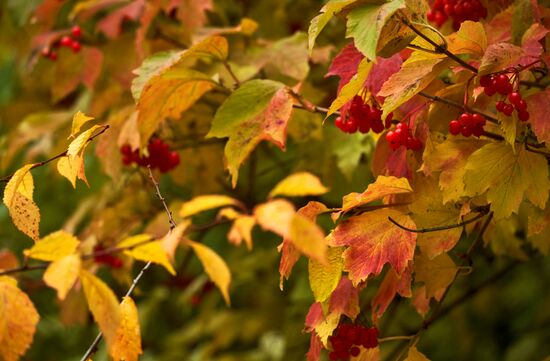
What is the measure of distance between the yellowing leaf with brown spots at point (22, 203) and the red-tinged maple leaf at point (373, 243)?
556 millimetres

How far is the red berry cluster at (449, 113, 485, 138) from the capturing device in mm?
1494

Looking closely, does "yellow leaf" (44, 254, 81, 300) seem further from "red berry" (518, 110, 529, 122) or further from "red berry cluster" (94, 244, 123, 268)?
"red berry cluster" (94, 244, 123, 268)

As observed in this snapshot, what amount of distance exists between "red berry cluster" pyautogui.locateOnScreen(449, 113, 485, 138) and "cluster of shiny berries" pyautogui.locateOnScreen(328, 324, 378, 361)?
0.44 m

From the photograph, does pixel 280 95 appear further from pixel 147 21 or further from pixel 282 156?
pixel 282 156

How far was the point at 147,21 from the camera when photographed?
96.5 inches

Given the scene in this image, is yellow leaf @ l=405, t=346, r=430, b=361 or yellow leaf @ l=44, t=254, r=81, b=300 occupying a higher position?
yellow leaf @ l=44, t=254, r=81, b=300

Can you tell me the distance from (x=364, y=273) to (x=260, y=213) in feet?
1.35

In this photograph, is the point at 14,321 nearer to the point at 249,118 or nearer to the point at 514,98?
the point at 249,118

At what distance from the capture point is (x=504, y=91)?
4.71 feet

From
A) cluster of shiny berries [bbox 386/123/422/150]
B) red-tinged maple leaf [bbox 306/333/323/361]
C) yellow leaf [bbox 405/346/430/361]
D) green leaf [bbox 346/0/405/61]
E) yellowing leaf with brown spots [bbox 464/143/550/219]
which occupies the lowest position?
yellow leaf [bbox 405/346/430/361]

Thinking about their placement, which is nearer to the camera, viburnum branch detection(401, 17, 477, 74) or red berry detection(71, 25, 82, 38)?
viburnum branch detection(401, 17, 477, 74)

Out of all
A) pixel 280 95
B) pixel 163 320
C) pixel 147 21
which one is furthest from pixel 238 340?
pixel 280 95

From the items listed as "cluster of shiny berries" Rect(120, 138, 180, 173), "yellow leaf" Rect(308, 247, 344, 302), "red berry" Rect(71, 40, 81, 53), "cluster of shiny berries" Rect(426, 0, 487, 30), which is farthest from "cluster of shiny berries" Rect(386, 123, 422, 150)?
"red berry" Rect(71, 40, 81, 53)

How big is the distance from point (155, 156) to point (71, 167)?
93cm
